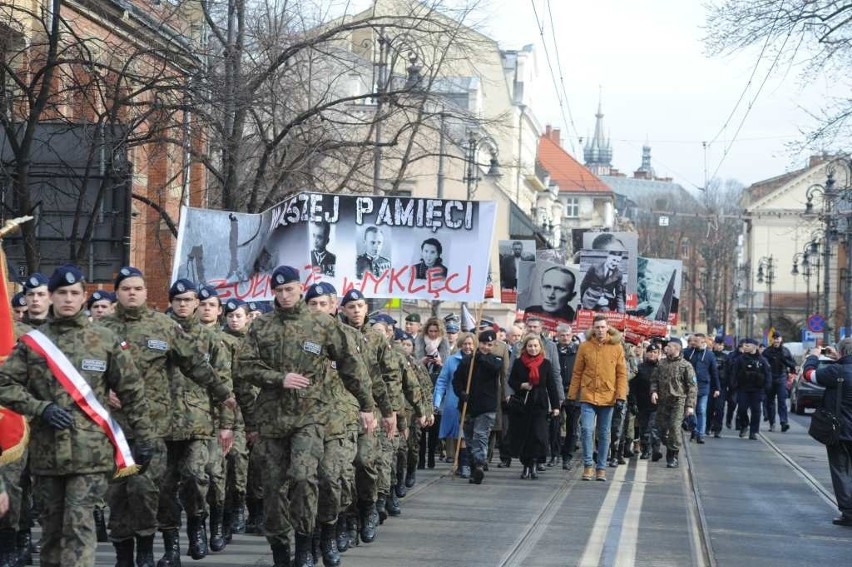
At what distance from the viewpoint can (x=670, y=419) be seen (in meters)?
19.9

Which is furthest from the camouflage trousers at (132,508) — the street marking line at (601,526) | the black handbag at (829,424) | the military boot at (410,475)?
the black handbag at (829,424)

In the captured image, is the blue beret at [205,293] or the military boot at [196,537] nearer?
the military boot at [196,537]

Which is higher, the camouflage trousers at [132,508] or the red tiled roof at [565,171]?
the red tiled roof at [565,171]

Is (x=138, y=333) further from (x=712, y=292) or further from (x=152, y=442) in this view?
(x=712, y=292)

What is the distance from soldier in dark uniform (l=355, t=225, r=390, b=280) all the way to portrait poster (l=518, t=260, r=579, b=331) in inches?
427

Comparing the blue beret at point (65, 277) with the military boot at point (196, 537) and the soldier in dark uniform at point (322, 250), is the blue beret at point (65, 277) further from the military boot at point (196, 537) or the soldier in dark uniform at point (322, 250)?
the soldier in dark uniform at point (322, 250)

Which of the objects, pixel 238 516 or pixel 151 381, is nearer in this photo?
pixel 151 381

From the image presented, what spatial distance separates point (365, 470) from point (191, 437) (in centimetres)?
175

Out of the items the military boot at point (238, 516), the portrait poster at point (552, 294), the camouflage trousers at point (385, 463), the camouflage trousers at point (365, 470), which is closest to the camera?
the camouflage trousers at point (365, 470)

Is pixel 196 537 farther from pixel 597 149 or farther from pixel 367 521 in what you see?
pixel 597 149

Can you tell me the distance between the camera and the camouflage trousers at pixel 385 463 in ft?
38.8

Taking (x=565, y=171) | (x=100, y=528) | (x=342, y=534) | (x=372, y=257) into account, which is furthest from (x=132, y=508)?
(x=565, y=171)

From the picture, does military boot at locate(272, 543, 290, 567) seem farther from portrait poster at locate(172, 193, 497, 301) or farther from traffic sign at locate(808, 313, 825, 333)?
traffic sign at locate(808, 313, 825, 333)

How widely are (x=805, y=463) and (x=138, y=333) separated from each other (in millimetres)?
13717
